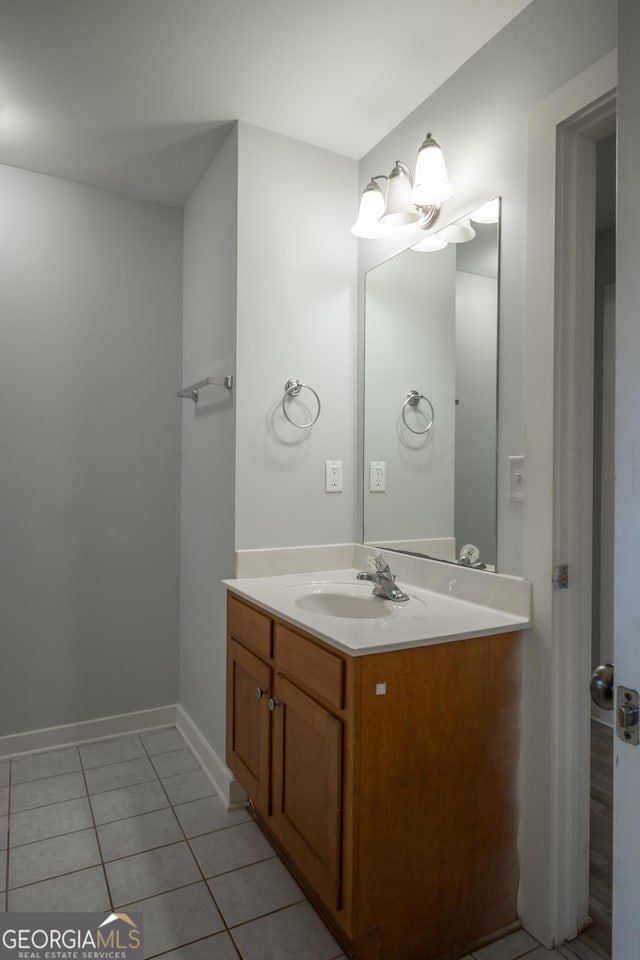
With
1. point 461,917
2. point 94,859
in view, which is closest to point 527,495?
point 461,917

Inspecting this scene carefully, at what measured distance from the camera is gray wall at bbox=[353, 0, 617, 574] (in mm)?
1405

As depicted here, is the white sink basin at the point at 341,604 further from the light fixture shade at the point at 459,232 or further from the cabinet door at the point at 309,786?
the light fixture shade at the point at 459,232

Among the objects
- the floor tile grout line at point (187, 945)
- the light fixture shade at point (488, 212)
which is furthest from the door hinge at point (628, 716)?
the light fixture shade at point (488, 212)

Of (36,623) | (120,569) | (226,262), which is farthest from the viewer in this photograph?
(120,569)

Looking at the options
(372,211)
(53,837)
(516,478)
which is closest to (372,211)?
(372,211)

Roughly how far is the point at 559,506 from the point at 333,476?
974 mm

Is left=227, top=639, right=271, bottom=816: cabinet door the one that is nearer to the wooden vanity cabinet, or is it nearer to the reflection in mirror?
the wooden vanity cabinet

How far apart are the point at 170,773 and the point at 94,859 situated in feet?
1.79

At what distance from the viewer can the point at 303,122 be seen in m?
2.06

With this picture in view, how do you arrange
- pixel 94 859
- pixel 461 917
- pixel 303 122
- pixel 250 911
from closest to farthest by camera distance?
pixel 461 917 < pixel 250 911 < pixel 94 859 < pixel 303 122

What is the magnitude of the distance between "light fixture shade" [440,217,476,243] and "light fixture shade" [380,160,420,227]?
0.36 feet

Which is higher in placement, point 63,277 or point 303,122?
point 303,122

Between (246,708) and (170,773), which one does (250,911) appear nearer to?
(246,708)

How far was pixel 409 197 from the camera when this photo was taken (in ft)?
5.95
